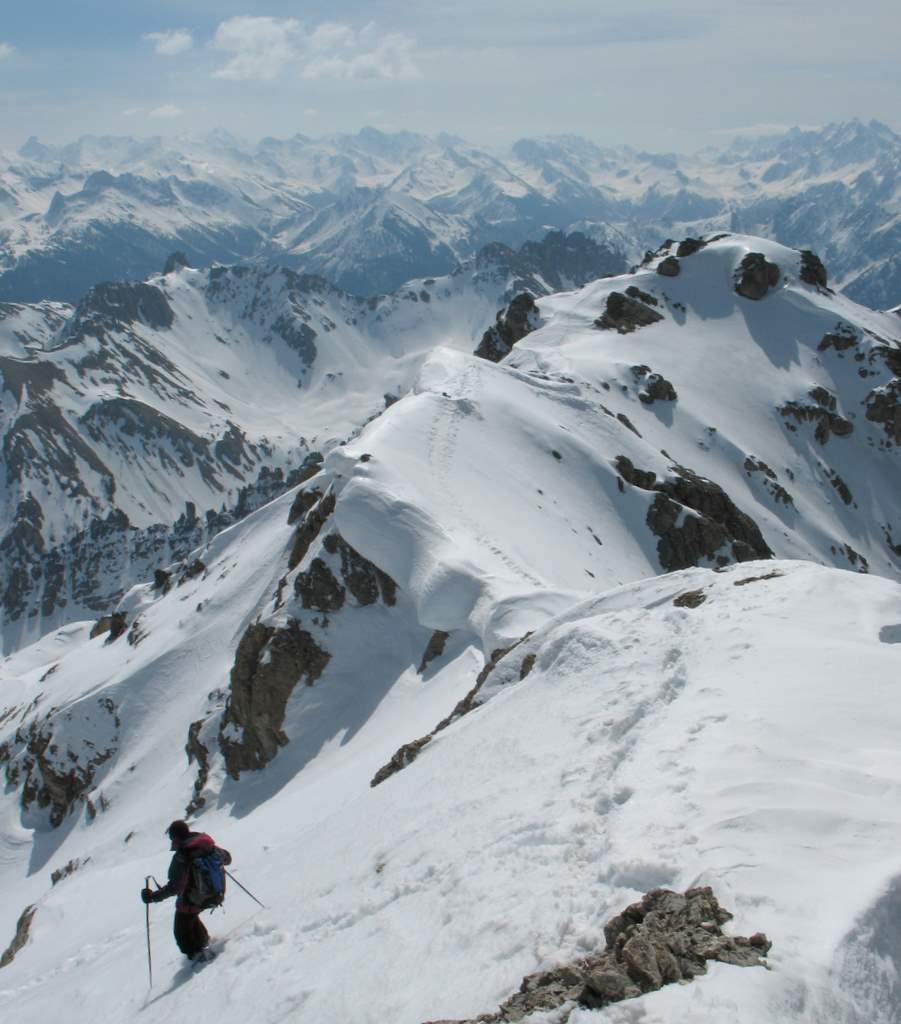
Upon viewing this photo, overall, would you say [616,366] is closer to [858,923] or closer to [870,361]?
[870,361]

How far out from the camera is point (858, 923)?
291 inches

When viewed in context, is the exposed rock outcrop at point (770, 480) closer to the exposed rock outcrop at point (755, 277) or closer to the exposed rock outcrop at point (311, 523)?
the exposed rock outcrop at point (755, 277)

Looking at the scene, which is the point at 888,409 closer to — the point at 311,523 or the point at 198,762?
the point at 311,523

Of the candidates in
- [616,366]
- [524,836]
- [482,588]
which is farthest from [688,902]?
[616,366]

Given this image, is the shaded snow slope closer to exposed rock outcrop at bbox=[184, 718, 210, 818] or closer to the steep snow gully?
the steep snow gully

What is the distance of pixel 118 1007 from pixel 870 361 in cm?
10846

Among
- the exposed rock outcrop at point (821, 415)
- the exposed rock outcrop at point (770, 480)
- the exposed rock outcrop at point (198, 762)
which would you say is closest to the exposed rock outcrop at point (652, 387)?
the exposed rock outcrop at point (770, 480)

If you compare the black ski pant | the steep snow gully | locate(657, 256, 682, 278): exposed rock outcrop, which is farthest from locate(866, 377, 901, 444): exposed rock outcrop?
the black ski pant

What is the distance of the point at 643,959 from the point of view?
7.38 meters

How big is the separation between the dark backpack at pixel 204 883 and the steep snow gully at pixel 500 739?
0.89 metres

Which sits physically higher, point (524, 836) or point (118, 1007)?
point (524, 836)

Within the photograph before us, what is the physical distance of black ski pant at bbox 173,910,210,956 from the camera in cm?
1286

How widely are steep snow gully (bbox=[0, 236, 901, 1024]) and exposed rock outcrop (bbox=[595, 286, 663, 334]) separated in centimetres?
1080

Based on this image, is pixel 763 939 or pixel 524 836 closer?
pixel 763 939
